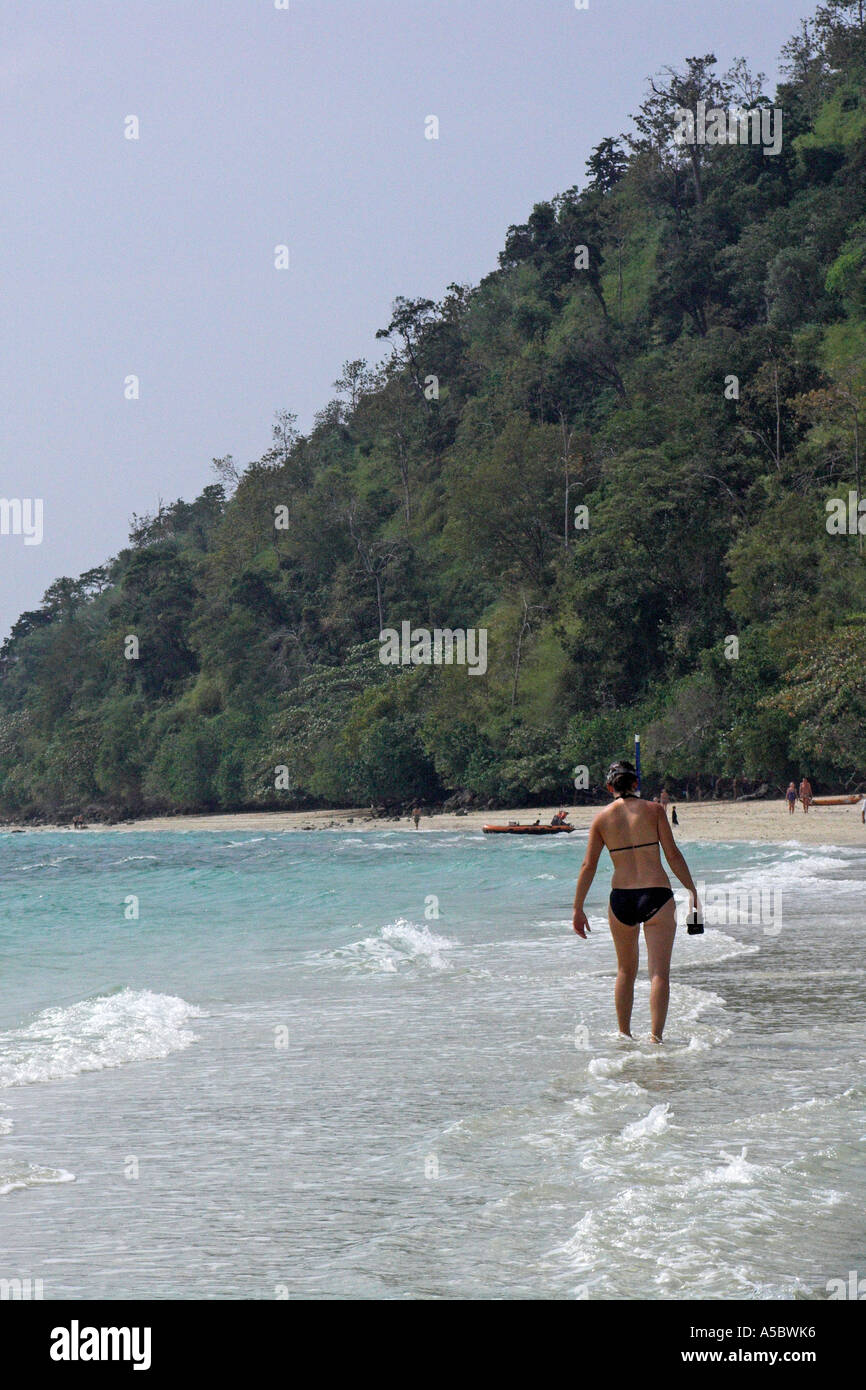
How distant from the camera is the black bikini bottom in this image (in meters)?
8.29

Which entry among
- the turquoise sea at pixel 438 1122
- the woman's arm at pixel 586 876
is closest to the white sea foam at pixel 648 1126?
the turquoise sea at pixel 438 1122

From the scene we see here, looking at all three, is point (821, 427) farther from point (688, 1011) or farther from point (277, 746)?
point (688, 1011)

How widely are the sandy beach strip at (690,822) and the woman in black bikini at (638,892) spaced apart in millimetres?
23835

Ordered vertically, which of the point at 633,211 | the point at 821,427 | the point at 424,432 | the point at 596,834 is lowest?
the point at 596,834

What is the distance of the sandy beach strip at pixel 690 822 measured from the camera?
3550 centimetres

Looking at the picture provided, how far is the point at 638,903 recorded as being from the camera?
830 cm

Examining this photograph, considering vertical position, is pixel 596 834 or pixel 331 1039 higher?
pixel 596 834

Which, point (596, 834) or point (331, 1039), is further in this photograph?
point (331, 1039)

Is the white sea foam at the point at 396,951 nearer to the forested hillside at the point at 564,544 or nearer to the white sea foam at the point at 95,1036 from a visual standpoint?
the white sea foam at the point at 95,1036

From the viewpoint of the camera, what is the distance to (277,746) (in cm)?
7144
